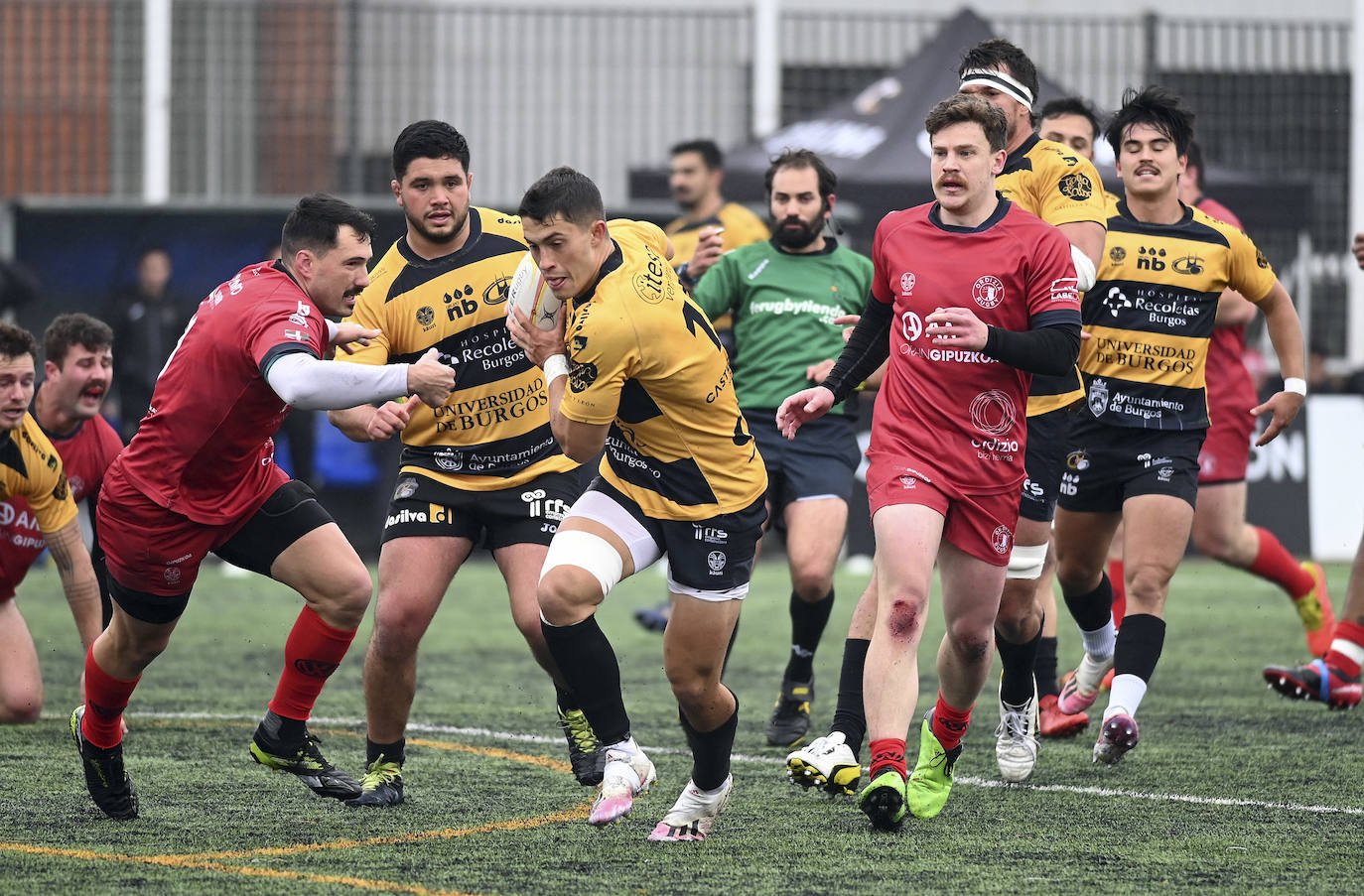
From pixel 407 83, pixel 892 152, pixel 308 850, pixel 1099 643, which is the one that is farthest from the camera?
pixel 407 83

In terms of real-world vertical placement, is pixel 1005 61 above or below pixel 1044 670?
above

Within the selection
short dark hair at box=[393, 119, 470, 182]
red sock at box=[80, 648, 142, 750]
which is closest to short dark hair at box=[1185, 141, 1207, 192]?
short dark hair at box=[393, 119, 470, 182]

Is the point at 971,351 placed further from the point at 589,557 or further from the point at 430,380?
the point at 430,380

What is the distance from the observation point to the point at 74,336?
23.7 feet

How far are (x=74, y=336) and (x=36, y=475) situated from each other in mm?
590

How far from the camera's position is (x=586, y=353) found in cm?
516

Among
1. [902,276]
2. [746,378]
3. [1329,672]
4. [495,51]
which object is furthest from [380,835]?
[495,51]

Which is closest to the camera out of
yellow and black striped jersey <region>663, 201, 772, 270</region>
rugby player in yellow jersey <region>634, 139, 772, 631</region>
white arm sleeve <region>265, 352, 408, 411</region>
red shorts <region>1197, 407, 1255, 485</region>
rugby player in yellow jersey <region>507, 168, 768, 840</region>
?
white arm sleeve <region>265, 352, 408, 411</region>

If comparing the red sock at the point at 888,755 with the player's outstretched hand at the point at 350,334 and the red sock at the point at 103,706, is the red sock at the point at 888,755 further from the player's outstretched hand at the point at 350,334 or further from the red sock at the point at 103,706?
the red sock at the point at 103,706

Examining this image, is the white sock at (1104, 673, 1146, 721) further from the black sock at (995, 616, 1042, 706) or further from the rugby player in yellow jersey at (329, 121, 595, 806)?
the rugby player in yellow jersey at (329, 121, 595, 806)

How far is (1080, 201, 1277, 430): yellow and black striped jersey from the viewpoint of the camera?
690 cm

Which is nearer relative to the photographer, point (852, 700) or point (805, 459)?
point (852, 700)

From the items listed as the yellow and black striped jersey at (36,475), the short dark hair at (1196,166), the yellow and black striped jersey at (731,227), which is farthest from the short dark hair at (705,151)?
the yellow and black striped jersey at (36,475)

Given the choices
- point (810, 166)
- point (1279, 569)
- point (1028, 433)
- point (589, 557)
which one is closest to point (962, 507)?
point (1028, 433)
